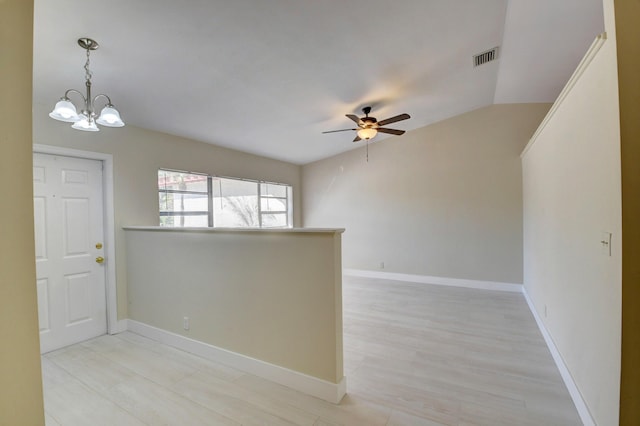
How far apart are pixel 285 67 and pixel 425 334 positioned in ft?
10.5

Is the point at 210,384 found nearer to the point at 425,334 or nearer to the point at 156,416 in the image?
the point at 156,416

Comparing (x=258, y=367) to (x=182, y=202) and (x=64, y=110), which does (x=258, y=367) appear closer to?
(x=64, y=110)

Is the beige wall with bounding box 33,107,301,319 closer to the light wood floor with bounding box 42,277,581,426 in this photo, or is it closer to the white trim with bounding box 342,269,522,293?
the light wood floor with bounding box 42,277,581,426

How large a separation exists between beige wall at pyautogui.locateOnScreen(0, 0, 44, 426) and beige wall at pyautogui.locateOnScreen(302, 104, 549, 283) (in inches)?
208

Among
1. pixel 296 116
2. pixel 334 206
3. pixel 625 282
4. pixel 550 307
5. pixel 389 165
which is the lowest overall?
pixel 550 307

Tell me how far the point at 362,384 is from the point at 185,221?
132 inches

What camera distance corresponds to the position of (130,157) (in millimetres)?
3373

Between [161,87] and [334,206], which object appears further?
[334,206]

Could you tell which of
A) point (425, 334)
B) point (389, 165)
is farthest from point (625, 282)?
point (389, 165)

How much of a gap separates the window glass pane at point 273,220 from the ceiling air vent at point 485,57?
446 centimetres

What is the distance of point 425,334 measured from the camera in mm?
3033

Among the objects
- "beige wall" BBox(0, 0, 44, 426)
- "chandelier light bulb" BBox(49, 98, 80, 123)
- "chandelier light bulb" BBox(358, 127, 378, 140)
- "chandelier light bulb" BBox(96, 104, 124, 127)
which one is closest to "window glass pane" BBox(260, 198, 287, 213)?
"chandelier light bulb" BBox(358, 127, 378, 140)

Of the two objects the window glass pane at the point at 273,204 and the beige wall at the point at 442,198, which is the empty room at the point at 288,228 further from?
the window glass pane at the point at 273,204

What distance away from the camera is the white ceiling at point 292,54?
1.93 metres
